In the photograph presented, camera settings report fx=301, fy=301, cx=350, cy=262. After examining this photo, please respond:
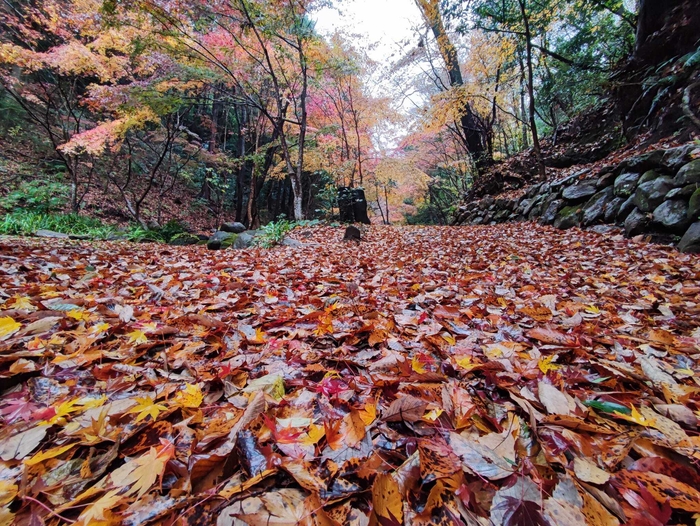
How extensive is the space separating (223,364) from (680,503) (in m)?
1.24

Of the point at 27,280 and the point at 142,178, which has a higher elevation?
the point at 142,178

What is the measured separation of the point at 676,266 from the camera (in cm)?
257

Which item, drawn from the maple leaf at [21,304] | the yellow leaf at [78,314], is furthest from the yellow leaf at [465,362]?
the maple leaf at [21,304]

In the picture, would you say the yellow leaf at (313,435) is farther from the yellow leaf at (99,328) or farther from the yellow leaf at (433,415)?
the yellow leaf at (99,328)

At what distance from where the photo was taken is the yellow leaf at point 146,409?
0.82 m

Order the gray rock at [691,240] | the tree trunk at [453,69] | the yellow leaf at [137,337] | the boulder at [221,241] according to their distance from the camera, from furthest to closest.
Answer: the tree trunk at [453,69] < the boulder at [221,241] < the gray rock at [691,240] < the yellow leaf at [137,337]

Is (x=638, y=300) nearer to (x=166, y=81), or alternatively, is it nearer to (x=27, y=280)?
(x=27, y=280)

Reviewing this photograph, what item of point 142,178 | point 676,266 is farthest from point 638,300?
point 142,178

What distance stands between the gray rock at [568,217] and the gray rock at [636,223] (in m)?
0.98

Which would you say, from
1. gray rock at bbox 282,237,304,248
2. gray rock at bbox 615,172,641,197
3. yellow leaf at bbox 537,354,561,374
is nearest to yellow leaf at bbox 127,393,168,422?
yellow leaf at bbox 537,354,561,374

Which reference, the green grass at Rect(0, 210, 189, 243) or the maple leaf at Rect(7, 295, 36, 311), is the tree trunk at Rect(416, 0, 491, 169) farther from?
the maple leaf at Rect(7, 295, 36, 311)

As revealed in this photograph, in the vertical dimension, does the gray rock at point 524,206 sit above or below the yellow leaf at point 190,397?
above

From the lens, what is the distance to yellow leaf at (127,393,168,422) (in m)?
0.82

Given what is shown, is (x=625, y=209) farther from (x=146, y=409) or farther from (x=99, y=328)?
(x=99, y=328)
